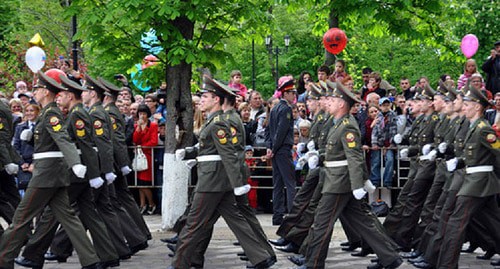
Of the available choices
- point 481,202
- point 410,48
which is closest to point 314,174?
point 481,202

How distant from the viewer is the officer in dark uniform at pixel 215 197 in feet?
34.4

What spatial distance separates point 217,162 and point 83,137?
164 centimetres

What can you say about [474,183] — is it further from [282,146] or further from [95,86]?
[95,86]

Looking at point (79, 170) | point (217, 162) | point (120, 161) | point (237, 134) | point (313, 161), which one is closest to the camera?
point (79, 170)

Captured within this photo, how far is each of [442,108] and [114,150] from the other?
13.7 feet

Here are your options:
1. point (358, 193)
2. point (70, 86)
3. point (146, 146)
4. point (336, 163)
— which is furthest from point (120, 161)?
point (146, 146)

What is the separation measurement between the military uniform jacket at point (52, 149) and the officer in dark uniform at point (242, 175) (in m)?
1.69

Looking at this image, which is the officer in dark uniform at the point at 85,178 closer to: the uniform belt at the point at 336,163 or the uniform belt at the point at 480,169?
the uniform belt at the point at 336,163

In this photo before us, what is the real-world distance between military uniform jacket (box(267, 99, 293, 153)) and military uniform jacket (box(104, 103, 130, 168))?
2616 millimetres

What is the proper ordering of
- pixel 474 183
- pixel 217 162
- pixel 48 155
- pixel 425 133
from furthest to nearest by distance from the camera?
pixel 425 133
pixel 217 162
pixel 48 155
pixel 474 183

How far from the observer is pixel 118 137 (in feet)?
41.3

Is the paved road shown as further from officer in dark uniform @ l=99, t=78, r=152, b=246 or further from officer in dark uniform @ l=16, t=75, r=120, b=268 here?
officer in dark uniform @ l=16, t=75, r=120, b=268

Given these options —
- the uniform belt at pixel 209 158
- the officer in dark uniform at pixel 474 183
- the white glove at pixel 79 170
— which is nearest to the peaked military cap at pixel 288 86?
the uniform belt at pixel 209 158

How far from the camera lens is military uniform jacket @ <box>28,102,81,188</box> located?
33.3 ft
